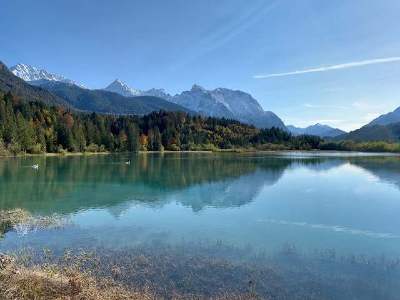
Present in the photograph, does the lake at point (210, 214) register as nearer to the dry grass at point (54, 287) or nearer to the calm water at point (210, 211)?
the calm water at point (210, 211)

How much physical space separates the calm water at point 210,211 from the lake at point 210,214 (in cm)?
7

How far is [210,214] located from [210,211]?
156 centimetres

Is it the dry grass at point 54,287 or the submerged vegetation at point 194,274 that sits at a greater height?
the dry grass at point 54,287

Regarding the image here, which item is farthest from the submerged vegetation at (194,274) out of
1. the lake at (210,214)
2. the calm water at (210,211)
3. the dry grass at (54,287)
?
the calm water at (210,211)

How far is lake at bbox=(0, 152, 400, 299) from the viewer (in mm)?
25812

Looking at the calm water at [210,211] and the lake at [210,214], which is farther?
the calm water at [210,211]

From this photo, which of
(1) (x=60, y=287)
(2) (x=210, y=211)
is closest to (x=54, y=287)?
(1) (x=60, y=287)

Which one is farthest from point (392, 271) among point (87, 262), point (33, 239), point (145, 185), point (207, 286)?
point (145, 185)

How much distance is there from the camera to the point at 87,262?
2056cm

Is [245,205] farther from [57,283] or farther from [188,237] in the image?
[57,283]

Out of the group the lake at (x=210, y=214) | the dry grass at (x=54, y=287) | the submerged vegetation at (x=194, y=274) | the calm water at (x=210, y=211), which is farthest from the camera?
the calm water at (x=210, y=211)

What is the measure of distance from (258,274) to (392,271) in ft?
23.9

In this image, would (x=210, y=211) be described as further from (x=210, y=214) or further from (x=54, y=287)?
(x=54, y=287)

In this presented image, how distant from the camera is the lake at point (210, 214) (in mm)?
25812
